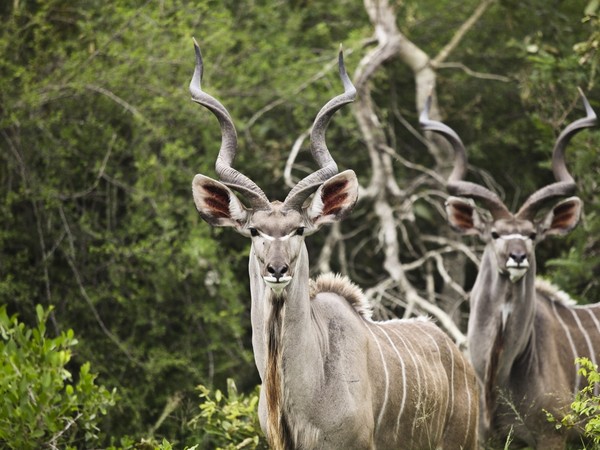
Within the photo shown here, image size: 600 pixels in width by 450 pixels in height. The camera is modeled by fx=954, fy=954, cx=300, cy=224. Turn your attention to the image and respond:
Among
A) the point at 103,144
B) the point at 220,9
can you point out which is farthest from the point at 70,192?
the point at 220,9

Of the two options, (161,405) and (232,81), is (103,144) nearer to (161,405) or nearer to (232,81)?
(232,81)

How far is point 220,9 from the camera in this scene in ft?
24.2

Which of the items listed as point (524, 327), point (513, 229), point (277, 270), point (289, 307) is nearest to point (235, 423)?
point (289, 307)

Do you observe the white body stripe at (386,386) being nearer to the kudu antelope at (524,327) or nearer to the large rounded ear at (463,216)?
the kudu antelope at (524,327)

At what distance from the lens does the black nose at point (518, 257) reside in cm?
474

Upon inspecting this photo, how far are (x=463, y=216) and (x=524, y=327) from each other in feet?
2.52

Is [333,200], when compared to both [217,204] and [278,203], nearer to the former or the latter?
[278,203]

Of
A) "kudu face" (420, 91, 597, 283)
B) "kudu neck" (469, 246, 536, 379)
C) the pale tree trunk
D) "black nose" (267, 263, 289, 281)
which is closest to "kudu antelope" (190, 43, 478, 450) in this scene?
"black nose" (267, 263, 289, 281)

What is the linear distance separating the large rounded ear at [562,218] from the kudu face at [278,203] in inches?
67.7

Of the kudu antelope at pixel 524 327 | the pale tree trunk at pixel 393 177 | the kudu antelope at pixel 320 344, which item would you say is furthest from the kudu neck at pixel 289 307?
the pale tree trunk at pixel 393 177

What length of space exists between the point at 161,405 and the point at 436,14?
3.96 m

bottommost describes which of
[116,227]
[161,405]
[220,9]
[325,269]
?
[161,405]

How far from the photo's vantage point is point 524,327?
4902 mm

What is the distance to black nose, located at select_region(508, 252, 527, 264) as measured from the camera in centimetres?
474
